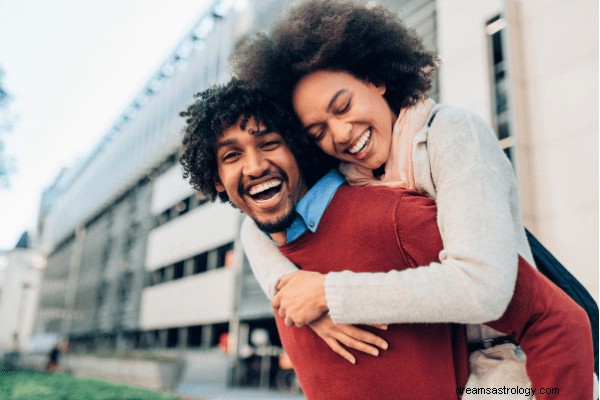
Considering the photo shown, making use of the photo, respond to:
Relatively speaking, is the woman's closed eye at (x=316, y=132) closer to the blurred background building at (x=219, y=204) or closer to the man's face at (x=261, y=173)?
the man's face at (x=261, y=173)

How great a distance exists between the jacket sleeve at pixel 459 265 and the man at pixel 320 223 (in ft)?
0.38

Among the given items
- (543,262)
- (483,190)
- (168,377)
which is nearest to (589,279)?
(543,262)

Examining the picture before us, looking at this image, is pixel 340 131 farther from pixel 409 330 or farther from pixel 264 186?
pixel 409 330

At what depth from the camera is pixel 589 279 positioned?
8719mm

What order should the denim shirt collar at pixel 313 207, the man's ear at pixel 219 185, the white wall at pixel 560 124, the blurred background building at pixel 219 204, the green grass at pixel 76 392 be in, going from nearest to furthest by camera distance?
the denim shirt collar at pixel 313 207, the man's ear at pixel 219 185, the green grass at pixel 76 392, the white wall at pixel 560 124, the blurred background building at pixel 219 204

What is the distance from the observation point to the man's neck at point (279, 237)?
1999 mm

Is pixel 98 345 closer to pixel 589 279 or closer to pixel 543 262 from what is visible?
pixel 589 279

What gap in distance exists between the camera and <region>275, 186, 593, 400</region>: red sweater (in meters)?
1.40

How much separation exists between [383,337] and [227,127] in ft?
3.42

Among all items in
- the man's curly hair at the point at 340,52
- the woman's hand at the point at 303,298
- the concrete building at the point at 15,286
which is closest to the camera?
the woman's hand at the point at 303,298

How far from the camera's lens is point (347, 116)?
2.00m

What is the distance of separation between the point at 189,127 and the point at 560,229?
8931 millimetres

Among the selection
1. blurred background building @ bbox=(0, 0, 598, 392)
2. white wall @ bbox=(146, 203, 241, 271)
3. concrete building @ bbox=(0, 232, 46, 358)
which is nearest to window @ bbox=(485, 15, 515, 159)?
blurred background building @ bbox=(0, 0, 598, 392)

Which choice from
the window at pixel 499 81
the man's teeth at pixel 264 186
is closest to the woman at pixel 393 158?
the man's teeth at pixel 264 186
